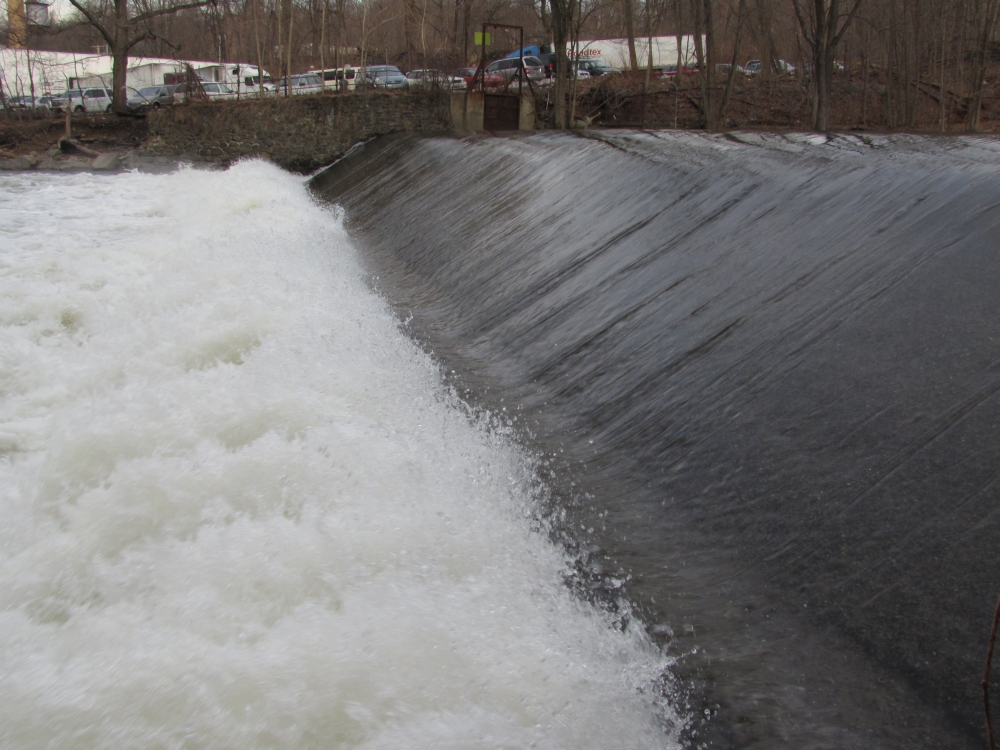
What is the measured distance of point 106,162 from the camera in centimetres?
2183

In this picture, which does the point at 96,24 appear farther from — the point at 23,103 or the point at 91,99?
the point at 91,99

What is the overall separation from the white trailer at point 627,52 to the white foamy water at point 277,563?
27.5 meters

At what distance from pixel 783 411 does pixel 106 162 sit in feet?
72.4

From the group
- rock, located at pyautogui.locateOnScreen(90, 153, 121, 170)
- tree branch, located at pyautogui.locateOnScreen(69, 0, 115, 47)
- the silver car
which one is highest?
tree branch, located at pyautogui.locateOnScreen(69, 0, 115, 47)

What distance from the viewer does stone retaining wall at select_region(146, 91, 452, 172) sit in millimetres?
20938

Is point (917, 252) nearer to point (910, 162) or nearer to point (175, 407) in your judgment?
point (910, 162)

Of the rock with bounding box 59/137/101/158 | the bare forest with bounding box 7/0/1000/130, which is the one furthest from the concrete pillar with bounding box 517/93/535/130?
the rock with bounding box 59/137/101/158

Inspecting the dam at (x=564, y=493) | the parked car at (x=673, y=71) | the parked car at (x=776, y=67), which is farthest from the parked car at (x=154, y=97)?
the dam at (x=564, y=493)

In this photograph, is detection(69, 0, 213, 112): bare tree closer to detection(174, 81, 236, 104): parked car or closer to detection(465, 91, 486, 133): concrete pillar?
detection(174, 81, 236, 104): parked car

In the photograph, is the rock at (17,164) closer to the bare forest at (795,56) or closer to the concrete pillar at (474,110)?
the bare forest at (795,56)

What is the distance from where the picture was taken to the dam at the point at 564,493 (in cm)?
235

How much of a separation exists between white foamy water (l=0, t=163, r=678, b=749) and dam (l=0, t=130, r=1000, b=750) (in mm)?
13

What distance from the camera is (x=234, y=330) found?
17.5 feet

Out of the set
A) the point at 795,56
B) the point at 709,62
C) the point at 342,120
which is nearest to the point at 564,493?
the point at 709,62
